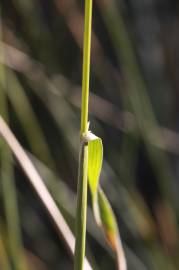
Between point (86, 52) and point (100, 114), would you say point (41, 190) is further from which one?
point (100, 114)

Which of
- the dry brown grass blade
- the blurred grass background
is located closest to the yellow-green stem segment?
the dry brown grass blade

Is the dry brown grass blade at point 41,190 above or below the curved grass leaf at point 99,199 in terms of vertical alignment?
above

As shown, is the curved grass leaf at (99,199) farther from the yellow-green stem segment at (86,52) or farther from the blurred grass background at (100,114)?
the blurred grass background at (100,114)

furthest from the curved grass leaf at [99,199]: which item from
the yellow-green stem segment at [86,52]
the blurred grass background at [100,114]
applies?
the blurred grass background at [100,114]

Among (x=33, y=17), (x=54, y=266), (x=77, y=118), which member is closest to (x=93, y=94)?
(x=77, y=118)

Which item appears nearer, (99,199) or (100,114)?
(99,199)

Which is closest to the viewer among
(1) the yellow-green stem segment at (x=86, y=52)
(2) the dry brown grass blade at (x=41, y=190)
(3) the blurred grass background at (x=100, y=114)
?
(1) the yellow-green stem segment at (x=86, y=52)

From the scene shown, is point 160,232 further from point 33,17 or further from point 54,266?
point 33,17

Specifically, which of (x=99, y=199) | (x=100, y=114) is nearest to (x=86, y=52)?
(x=99, y=199)
